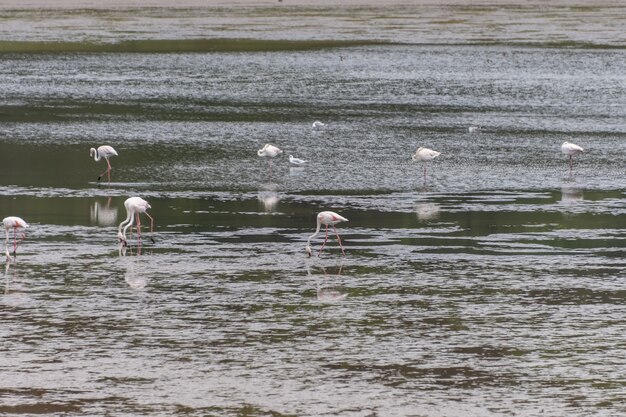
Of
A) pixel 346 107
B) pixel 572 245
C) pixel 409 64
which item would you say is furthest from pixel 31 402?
pixel 409 64

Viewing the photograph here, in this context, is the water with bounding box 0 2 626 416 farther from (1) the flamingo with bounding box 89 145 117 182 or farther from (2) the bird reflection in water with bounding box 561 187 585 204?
(1) the flamingo with bounding box 89 145 117 182

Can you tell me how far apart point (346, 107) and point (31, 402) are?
2755 cm

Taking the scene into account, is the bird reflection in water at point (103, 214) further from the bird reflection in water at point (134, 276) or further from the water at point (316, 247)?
the bird reflection in water at point (134, 276)

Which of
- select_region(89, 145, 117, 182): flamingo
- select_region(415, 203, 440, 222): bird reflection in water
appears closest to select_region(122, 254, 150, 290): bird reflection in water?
select_region(415, 203, 440, 222): bird reflection in water

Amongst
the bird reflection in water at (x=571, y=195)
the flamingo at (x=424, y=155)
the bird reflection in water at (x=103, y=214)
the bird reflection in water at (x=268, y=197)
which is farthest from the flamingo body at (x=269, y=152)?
the bird reflection in water at (x=571, y=195)

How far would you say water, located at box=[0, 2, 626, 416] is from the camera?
15.4m

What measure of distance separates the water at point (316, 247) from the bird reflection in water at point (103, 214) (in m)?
0.10

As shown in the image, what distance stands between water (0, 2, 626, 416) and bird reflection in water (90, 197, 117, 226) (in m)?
0.10

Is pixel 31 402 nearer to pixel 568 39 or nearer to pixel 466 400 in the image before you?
pixel 466 400

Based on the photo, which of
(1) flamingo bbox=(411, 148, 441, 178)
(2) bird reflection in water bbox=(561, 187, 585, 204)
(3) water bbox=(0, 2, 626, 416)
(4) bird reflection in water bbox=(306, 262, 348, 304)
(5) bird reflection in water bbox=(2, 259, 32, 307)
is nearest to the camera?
(3) water bbox=(0, 2, 626, 416)

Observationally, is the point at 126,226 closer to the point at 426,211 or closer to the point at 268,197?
the point at 268,197

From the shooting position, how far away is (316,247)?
22.7 metres

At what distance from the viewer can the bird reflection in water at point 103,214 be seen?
2464 cm

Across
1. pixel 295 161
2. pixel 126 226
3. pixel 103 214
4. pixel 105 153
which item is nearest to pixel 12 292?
pixel 126 226
